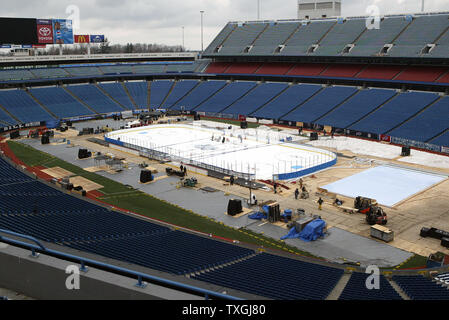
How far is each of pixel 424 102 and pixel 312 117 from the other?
17226 mm

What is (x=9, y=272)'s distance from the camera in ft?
37.9

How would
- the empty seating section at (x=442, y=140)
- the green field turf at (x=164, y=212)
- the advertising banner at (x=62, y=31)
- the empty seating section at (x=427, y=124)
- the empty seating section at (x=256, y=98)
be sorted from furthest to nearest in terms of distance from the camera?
the advertising banner at (x=62, y=31)
the empty seating section at (x=256, y=98)
the empty seating section at (x=427, y=124)
the empty seating section at (x=442, y=140)
the green field turf at (x=164, y=212)

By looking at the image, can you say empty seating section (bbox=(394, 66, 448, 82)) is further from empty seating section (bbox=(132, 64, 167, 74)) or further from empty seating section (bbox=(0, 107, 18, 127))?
empty seating section (bbox=(0, 107, 18, 127))

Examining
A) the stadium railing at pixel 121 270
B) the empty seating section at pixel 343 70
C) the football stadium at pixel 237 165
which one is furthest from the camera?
the empty seating section at pixel 343 70

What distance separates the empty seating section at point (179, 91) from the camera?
86062mm

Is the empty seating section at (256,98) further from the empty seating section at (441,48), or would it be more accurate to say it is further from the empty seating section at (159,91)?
the empty seating section at (441,48)

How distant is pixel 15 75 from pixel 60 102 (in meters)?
10.4

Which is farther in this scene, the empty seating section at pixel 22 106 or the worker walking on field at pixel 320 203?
the empty seating section at pixel 22 106

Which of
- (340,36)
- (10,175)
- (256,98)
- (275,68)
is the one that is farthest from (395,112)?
(10,175)

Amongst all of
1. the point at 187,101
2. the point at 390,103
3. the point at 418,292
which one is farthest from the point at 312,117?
the point at 418,292

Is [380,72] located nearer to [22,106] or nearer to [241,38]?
[241,38]

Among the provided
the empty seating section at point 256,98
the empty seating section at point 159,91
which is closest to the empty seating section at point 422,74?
the empty seating section at point 256,98

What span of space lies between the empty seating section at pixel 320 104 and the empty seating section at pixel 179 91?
2696 centimetres

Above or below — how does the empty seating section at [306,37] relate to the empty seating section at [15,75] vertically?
above
